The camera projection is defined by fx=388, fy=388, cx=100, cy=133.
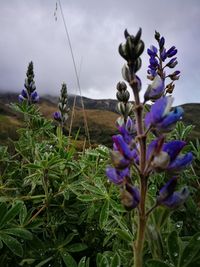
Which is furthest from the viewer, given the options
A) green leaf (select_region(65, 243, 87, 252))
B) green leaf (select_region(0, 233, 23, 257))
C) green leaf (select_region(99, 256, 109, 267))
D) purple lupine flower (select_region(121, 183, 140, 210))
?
green leaf (select_region(65, 243, 87, 252))

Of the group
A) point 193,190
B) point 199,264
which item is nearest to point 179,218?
point 193,190

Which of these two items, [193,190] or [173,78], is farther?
[173,78]

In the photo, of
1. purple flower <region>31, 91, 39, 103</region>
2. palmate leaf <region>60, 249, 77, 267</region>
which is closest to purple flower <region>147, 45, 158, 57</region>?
purple flower <region>31, 91, 39, 103</region>

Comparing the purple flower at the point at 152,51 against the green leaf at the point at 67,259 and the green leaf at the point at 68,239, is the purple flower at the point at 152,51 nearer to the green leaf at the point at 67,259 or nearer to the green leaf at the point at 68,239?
the green leaf at the point at 68,239

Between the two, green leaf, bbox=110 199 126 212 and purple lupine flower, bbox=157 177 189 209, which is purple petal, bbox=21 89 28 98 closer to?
green leaf, bbox=110 199 126 212

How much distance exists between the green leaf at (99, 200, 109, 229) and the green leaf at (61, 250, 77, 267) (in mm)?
218

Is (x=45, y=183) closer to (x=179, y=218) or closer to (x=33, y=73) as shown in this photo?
(x=179, y=218)

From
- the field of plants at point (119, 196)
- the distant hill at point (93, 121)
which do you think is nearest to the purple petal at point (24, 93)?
the field of plants at point (119, 196)

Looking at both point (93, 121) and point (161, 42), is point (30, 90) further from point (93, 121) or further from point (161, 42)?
point (93, 121)

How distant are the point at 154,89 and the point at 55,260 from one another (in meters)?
1.10

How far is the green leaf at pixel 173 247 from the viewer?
1.29 m

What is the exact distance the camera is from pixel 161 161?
115 cm

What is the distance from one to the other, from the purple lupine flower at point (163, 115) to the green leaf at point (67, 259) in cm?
94

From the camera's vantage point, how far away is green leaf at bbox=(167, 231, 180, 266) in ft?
4.23
